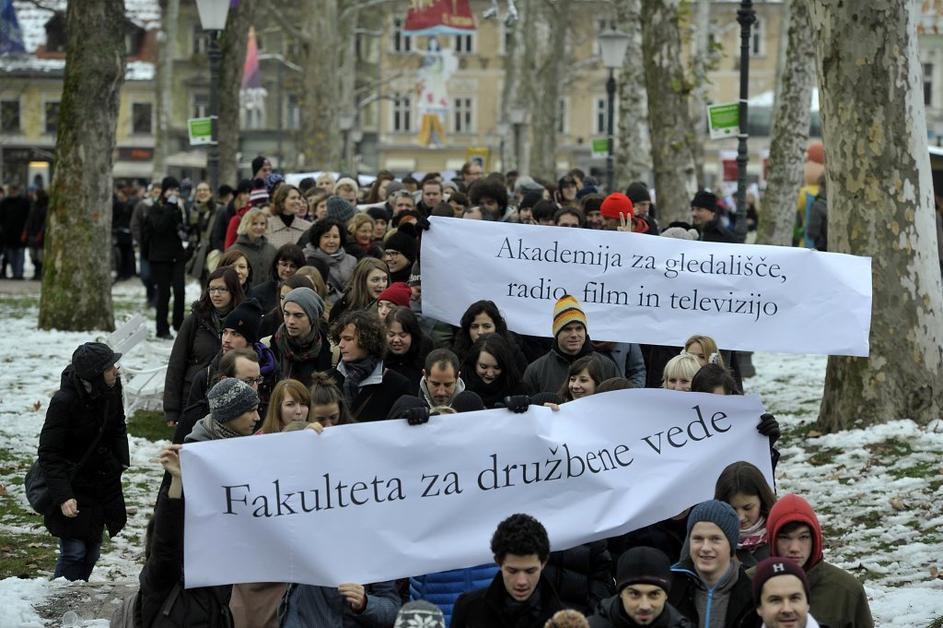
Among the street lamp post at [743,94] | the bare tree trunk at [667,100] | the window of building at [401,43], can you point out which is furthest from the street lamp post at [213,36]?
the window of building at [401,43]

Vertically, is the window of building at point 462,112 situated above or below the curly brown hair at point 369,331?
above

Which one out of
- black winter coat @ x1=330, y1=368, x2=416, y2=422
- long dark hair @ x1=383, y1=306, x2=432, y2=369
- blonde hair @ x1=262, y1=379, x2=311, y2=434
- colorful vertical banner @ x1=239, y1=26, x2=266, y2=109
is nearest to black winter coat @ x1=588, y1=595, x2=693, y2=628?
blonde hair @ x1=262, y1=379, x2=311, y2=434

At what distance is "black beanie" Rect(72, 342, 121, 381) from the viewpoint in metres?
8.77

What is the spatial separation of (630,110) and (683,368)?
24.4 metres

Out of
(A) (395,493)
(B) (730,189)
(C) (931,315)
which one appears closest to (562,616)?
(A) (395,493)

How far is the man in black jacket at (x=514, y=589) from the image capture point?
6.14m

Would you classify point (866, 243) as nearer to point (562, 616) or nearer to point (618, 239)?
point (618, 239)

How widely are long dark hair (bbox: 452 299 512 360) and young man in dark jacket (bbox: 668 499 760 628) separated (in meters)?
3.85

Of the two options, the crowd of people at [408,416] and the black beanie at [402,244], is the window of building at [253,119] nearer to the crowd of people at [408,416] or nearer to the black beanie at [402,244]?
the crowd of people at [408,416]

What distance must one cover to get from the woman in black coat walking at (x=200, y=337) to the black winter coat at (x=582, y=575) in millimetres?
4266

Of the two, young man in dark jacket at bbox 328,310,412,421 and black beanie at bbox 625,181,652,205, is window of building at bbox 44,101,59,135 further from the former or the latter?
young man in dark jacket at bbox 328,310,412,421

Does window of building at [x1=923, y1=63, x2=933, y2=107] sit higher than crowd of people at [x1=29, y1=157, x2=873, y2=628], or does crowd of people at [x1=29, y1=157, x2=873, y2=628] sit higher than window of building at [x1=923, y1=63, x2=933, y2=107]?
window of building at [x1=923, y1=63, x2=933, y2=107]

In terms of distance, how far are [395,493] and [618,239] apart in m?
4.21

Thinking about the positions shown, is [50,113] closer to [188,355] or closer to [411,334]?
[188,355]
